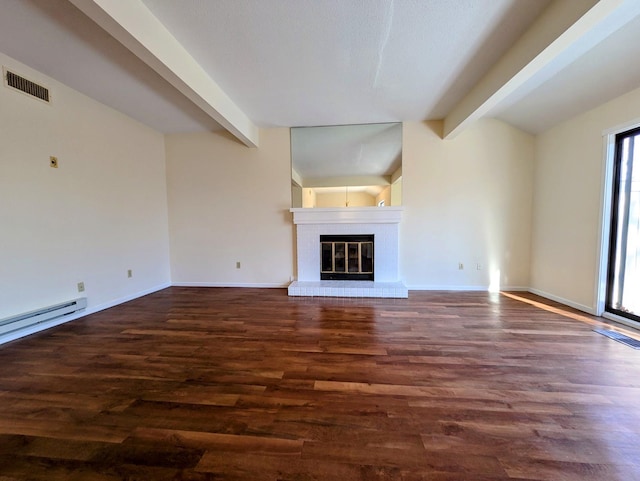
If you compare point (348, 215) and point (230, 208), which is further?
point (230, 208)

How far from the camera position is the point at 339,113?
137 inches

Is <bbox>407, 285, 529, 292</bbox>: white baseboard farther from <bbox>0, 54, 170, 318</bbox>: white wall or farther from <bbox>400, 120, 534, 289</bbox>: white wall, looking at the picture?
<bbox>0, 54, 170, 318</bbox>: white wall

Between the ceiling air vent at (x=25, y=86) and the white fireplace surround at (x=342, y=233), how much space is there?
3.01m

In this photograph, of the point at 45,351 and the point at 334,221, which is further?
the point at 334,221

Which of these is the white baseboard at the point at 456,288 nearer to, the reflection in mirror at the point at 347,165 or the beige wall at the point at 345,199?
the reflection in mirror at the point at 347,165

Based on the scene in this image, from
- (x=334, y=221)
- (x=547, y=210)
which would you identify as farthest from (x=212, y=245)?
(x=547, y=210)

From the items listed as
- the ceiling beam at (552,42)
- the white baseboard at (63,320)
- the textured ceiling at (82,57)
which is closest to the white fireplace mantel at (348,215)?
the ceiling beam at (552,42)

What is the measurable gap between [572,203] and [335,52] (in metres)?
3.35

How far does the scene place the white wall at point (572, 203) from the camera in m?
2.72

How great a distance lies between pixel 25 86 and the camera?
7.73 feet

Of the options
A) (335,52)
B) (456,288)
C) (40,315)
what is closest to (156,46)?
(335,52)

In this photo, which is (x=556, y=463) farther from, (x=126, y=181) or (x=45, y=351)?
(x=126, y=181)

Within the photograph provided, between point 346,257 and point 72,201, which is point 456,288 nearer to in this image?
point 346,257

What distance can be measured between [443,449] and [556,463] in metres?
0.46
